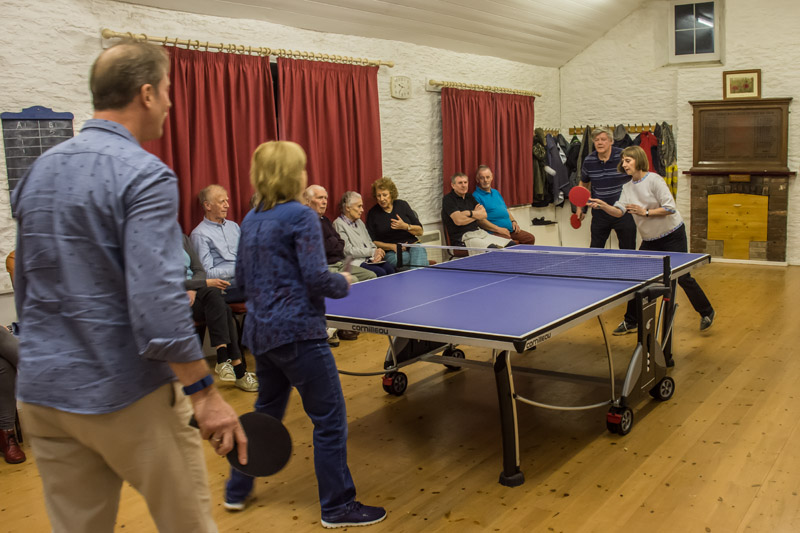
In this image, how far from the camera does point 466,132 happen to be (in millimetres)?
7789

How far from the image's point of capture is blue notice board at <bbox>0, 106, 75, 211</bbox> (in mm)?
4406

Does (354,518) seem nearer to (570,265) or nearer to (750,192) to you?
(570,265)

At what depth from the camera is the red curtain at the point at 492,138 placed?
7613mm

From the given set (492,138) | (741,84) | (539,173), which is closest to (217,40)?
(492,138)

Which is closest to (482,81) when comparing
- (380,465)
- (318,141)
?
(318,141)

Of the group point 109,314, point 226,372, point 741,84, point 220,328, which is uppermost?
point 741,84

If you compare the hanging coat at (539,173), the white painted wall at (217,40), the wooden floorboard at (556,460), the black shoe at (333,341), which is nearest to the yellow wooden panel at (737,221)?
the hanging coat at (539,173)

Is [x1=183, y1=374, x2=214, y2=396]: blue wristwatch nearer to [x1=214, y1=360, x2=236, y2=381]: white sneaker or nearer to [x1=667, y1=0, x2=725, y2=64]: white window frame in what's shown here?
[x1=214, y1=360, x2=236, y2=381]: white sneaker

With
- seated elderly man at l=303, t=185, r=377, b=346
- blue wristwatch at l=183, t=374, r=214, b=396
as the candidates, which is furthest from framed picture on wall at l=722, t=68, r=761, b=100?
blue wristwatch at l=183, t=374, r=214, b=396

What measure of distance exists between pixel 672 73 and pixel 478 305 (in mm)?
6766

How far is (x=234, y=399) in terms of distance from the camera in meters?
4.39

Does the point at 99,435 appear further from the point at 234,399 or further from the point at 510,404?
the point at 234,399

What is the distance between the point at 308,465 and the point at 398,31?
183 inches

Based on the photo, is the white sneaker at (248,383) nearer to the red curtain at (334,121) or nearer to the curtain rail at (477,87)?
the red curtain at (334,121)
